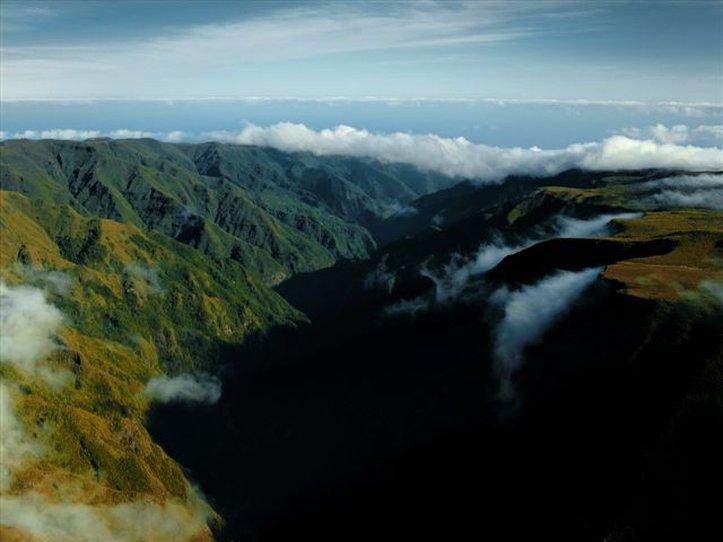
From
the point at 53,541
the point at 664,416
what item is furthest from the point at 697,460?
the point at 53,541

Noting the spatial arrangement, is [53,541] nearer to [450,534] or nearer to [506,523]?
→ [450,534]

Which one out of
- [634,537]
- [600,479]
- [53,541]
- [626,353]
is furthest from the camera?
[53,541]

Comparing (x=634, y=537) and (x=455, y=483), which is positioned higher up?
(x=634, y=537)

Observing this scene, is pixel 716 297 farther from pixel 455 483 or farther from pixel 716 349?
pixel 455 483

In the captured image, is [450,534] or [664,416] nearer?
[664,416]

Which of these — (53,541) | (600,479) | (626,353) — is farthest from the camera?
(53,541)

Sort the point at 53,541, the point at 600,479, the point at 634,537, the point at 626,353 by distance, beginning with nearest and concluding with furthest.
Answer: the point at 634,537
the point at 600,479
the point at 626,353
the point at 53,541

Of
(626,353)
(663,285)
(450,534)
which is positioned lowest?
(450,534)

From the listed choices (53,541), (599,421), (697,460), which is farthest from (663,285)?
(53,541)

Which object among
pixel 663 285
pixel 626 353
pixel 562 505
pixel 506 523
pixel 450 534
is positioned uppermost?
pixel 663 285
